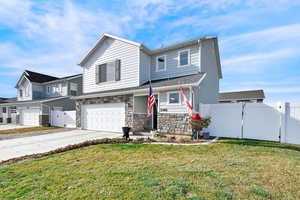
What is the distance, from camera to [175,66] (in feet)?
37.2

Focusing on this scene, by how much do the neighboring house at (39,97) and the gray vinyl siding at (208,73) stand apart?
54.9ft

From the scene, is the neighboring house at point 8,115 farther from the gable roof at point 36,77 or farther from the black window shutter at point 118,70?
the black window shutter at point 118,70

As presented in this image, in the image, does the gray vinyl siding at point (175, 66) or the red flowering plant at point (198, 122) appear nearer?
the red flowering plant at point (198, 122)

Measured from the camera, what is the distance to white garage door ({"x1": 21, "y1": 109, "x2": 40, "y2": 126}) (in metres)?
Answer: 18.8

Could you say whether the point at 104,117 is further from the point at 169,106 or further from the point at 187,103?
the point at 187,103

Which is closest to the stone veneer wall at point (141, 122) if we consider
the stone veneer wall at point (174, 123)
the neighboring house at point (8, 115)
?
the stone veneer wall at point (174, 123)

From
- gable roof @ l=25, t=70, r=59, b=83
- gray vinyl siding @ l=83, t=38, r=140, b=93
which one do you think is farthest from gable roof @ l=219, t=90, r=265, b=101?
gable roof @ l=25, t=70, r=59, b=83

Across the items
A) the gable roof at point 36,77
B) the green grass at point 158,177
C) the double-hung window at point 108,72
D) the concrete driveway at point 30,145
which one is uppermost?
the gable roof at point 36,77

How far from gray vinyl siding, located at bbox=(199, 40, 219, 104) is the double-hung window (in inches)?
273

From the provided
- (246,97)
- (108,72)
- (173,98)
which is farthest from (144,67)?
(246,97)

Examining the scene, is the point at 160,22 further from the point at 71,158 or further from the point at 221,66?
the point at 71,158

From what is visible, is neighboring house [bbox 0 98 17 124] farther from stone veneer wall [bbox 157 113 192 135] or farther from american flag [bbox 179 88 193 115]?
american flag [bbox 179 88 193 115]

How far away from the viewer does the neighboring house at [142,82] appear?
30.2ft

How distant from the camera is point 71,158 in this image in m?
5.39
